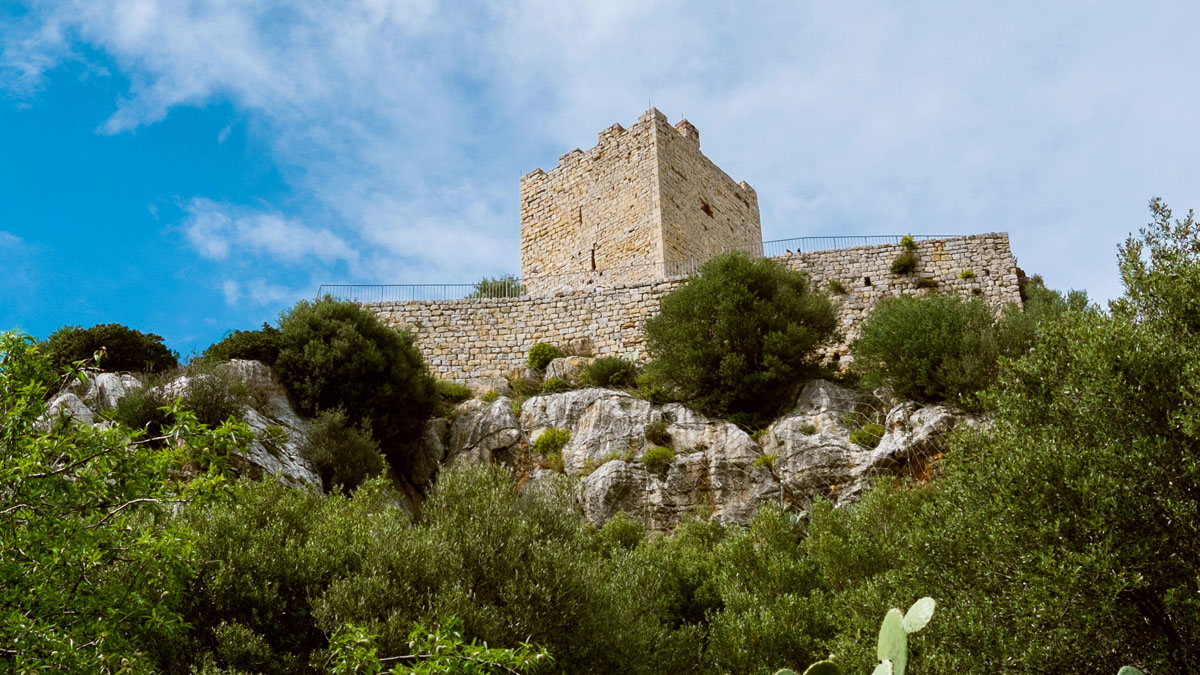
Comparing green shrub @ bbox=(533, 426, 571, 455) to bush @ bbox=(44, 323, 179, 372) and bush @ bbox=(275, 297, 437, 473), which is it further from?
bush @ bbox=(44, 323, 179, 372)

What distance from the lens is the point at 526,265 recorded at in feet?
96.5

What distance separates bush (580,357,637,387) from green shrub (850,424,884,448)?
17.5 ft

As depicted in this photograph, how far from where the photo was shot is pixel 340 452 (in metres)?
16.5

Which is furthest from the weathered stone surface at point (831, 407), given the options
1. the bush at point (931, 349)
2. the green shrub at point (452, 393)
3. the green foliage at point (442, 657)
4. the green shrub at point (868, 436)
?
the green foliage at point (442, 657)

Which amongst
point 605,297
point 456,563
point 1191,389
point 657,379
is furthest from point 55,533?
point 605,297

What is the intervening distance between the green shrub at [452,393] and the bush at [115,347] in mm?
5166

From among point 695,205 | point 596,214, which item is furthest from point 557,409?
point 695,205

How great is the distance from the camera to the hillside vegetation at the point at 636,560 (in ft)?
24.2

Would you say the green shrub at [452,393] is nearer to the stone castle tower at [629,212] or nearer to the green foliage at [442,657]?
the stone castle tower at [629,212]

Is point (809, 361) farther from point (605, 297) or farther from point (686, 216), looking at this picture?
point (686, 216)

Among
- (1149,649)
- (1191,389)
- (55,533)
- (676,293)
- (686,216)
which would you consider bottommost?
(1149,649)

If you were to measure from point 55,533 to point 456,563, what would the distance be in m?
3.71

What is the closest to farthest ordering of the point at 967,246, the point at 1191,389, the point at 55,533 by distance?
the point at 55,533, the point at 1191,389, the point at 967,246

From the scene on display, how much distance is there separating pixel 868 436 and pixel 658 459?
11.4 feet
